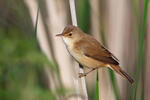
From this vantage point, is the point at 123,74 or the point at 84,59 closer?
the point at 123,74

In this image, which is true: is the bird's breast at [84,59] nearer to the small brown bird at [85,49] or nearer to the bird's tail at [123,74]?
the small brown bird at [85,49]

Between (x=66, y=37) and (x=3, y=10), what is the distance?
80 centimetres

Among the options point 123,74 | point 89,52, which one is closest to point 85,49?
point 89,52

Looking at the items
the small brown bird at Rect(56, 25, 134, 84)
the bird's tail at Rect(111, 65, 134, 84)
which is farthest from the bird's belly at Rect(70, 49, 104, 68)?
the bird's tail at Rect(111, 65, 134, 84)

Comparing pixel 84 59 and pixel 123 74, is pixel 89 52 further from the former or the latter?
pixel 123 74

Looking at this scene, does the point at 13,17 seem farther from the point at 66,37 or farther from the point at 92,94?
the point at 92,94

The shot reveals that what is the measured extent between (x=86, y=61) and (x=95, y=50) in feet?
0.38

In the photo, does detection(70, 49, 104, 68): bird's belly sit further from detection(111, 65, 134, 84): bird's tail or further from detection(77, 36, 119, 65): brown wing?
detection(111, 65, 134, 84): bird's tail

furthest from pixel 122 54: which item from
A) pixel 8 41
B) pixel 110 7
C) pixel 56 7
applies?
pixel 8 41

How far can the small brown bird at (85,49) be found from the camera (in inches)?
112

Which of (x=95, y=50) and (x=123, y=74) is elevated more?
(x=95, y=50)

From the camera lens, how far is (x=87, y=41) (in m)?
2.94

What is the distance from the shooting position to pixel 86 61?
287 cm

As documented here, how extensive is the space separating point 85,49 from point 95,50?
0.27ft
